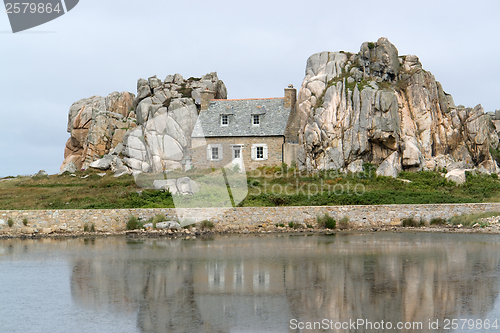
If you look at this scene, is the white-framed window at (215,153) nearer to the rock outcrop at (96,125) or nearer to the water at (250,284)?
the rock outcrop at (96,125)

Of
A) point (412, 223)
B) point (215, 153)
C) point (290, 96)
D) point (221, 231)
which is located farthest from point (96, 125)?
point (412, 223)

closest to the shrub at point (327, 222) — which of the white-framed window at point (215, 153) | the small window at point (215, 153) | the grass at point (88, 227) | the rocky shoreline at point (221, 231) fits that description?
the rocky shoreline at point (221, 231)

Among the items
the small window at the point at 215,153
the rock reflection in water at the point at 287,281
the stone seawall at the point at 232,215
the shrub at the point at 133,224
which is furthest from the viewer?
the small window at the point at 215,153

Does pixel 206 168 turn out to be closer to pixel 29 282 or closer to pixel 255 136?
pixel 255 136

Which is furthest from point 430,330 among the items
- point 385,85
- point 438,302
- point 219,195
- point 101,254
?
point 385,85

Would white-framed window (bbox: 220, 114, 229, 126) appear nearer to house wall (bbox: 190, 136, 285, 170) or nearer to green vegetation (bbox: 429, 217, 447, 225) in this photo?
house wall (bbox: 190, 136, 285, 170)

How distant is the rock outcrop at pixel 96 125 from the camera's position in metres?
54.0

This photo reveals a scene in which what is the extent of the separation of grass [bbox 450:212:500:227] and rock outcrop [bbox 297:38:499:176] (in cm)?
841

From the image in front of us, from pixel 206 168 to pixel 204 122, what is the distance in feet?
16.0

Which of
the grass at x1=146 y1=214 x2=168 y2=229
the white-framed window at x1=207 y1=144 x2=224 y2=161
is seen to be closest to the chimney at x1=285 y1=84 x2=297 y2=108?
the white-framed window at x1=207 y1=144 x2=224 y2=161

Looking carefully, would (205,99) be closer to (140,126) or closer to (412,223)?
(140,126)

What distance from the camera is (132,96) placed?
60.3 metres

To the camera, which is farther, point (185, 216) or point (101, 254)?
point (185, 216)

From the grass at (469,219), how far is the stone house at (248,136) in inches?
635
